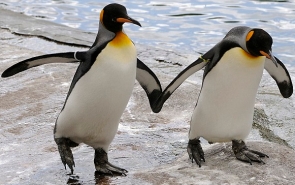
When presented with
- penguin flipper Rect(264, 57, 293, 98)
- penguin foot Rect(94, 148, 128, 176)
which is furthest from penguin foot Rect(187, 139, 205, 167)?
penguin flipper Rect(264, 57, 293, 98)

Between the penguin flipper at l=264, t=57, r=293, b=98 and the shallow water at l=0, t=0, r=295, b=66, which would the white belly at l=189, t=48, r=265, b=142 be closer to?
the penguin flipper at l=264, t=57, r=293, b=98

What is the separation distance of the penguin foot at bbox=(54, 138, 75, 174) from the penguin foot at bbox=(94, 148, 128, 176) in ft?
0.48

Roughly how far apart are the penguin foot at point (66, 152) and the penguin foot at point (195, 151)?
2.30ft

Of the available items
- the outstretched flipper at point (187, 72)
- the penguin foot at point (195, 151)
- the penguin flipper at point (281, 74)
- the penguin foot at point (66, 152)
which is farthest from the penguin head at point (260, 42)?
the penguin foot at point (66, 152)

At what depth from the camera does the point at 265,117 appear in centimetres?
507

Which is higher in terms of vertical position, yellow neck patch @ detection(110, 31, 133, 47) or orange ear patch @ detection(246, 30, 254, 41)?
orange ear patch @ detection(246, 30, 254, 41)

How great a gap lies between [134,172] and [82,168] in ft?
1.05

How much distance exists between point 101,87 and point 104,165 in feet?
1.62

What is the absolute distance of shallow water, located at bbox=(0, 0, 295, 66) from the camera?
9.89 m

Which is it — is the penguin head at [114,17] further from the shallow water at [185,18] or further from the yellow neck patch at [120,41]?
the shallow water at [185,18]

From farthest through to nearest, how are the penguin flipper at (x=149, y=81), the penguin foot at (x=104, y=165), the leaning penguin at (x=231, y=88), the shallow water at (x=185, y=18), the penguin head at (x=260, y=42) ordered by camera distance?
the shallow water at (x=185, y=18) → the penguin flipper at (x=149, y=81) → the penguin foot at (x=104, y=165) → the leaning penguin at (x=231, y=88) → the penguin head at (x=260, y=42)

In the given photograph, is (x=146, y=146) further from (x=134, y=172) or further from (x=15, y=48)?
(x=15, y=48)

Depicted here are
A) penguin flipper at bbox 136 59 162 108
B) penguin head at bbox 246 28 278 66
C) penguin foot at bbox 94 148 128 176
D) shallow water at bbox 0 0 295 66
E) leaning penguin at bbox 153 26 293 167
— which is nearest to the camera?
penguin head at bbox 246 28 278 66

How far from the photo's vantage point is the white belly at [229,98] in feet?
11.8
